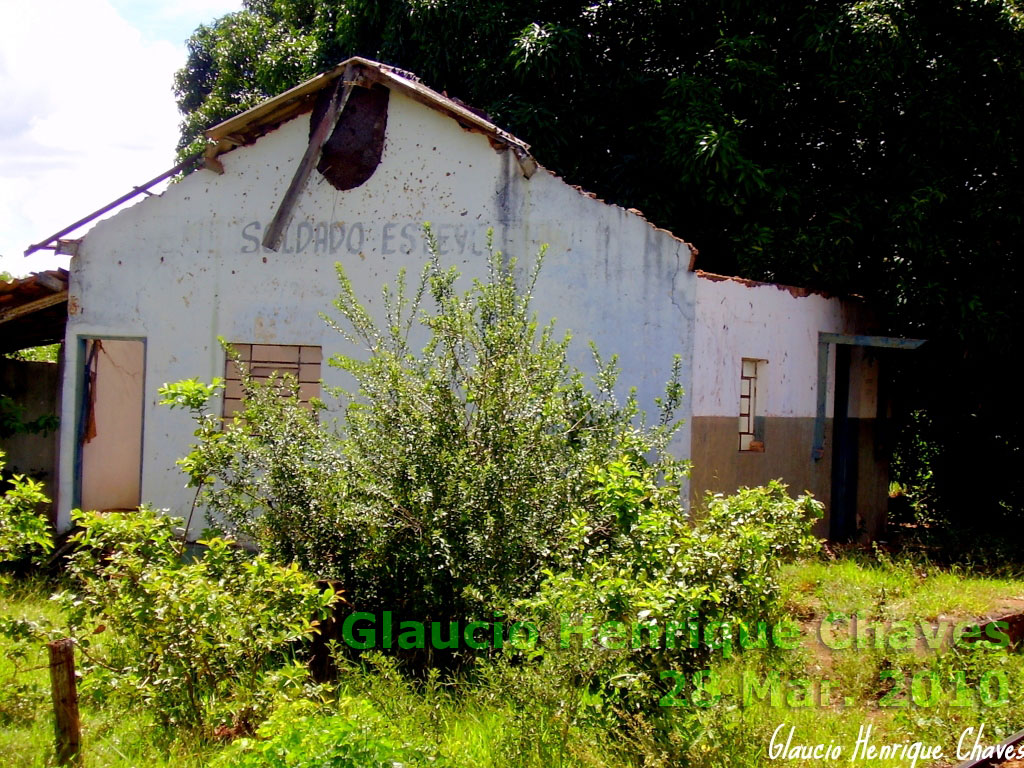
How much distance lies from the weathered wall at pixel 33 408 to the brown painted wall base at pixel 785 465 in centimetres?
670

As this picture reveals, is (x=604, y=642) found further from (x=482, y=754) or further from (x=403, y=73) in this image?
(x=403, y=73)

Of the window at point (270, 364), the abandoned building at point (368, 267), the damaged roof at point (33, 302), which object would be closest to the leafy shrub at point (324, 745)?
the abandoned building at point (368, 267)

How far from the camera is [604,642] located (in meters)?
4.46

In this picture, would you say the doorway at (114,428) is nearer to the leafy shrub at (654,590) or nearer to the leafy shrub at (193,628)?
the leafy shrub at (193,628)

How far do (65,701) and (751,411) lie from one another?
22.6 ft

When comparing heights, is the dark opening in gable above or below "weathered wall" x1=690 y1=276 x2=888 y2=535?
above

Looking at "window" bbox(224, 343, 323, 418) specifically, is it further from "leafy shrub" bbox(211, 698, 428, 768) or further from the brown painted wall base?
"leafy shrub" bbox(211, 698, 428, 768)

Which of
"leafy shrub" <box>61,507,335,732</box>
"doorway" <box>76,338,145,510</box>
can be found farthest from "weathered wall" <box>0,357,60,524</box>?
"leafy shrub" <box>61,507,335,732</box>

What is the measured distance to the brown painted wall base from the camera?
8.83 metres

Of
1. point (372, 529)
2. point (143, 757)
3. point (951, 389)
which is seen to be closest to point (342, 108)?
point (372, 529)

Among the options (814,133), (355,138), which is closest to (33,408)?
(355,138)

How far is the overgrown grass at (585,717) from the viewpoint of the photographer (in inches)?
172

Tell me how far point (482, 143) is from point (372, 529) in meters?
4.26

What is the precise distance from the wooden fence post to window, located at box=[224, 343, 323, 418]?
194 inches
